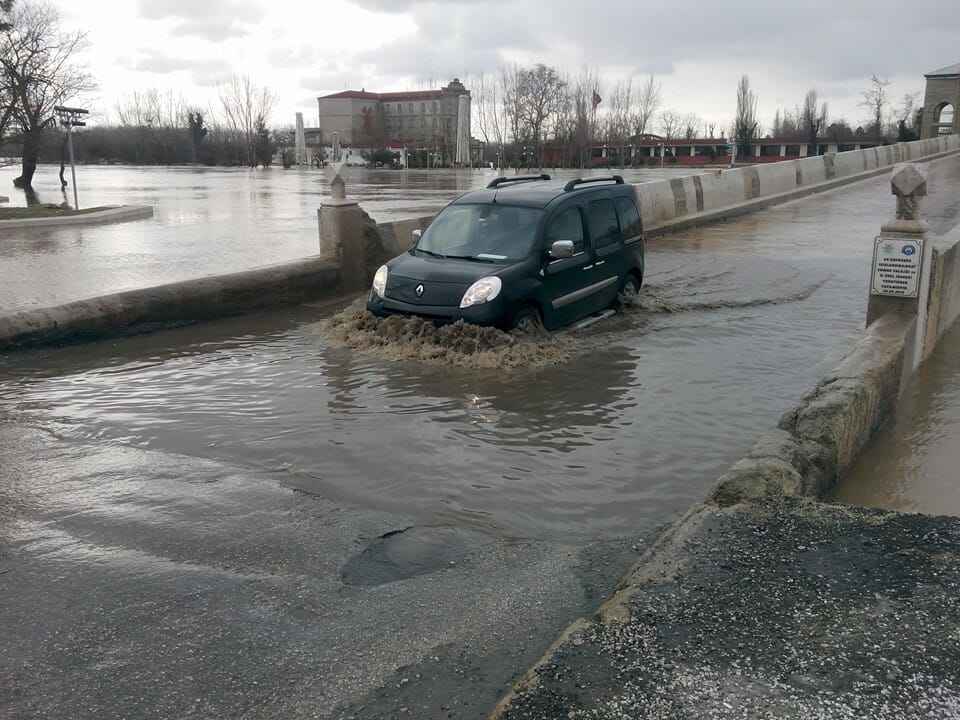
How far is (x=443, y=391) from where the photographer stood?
25.3 feet

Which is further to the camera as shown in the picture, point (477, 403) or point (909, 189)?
point (477, 403)

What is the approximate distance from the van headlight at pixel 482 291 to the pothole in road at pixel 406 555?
12.8 feet

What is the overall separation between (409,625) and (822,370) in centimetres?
579

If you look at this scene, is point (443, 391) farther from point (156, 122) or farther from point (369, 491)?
point (156, 122)

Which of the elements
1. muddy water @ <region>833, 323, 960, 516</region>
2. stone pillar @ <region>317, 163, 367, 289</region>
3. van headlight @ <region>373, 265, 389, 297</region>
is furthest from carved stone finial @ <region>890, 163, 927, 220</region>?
stone pillar @ <region>317, 163, 367, 289</region>

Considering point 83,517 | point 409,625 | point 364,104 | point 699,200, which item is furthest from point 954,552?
point 364,104

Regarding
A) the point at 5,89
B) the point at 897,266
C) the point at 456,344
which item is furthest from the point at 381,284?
the point at 5,89

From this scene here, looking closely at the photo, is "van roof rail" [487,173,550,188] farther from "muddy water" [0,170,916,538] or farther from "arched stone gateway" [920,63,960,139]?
"arched stone gateway" [920,63,960,139]

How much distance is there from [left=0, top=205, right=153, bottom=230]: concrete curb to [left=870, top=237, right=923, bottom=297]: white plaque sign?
68.8 feet

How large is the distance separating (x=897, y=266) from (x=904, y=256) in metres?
0.10

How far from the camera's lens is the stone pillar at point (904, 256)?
7.22 m

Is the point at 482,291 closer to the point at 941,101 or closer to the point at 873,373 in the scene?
the point at 873,373

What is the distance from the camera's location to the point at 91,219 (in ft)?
76.5

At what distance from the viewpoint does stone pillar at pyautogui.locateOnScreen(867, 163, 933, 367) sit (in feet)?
23.7
